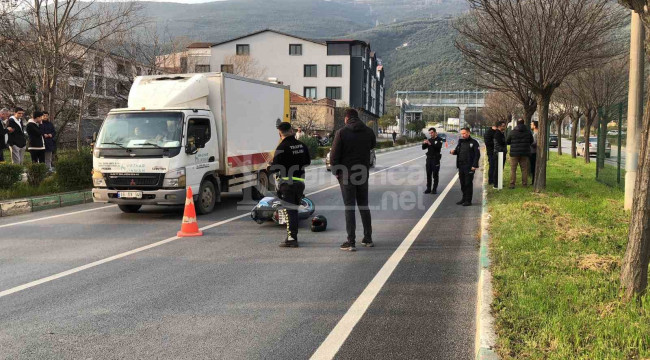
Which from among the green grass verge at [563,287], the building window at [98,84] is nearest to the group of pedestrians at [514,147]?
the green grass verge at [563,287]

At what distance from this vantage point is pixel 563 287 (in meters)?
5.32

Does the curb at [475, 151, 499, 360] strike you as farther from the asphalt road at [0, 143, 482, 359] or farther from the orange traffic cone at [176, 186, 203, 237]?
the orange traffic cone at [176, 186, 203, 237]

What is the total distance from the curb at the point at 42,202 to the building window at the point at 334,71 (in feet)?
206

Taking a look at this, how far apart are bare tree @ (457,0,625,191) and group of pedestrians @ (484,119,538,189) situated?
72cm

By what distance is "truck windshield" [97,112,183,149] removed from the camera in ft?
34.6

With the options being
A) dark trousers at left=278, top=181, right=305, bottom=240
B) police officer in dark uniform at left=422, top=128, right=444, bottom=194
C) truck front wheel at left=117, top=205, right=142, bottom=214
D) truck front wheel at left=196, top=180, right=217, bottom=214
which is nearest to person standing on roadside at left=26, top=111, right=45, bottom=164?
truck front wheel at left=117, top=205, right=142, bottom=214

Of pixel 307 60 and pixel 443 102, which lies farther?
pixel 443 102

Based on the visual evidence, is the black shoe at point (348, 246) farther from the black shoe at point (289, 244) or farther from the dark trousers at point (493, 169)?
the dark trousers at point (493, 169)

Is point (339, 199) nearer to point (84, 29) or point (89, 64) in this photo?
point (84, 29)

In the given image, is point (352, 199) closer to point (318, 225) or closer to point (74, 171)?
point (318, 225)

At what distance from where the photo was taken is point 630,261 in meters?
4.94

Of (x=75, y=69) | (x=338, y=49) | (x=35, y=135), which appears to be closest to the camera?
(x=35, y=135)

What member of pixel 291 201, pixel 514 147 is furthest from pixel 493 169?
→ pixel 291 201

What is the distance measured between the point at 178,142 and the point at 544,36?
28.4 feet
